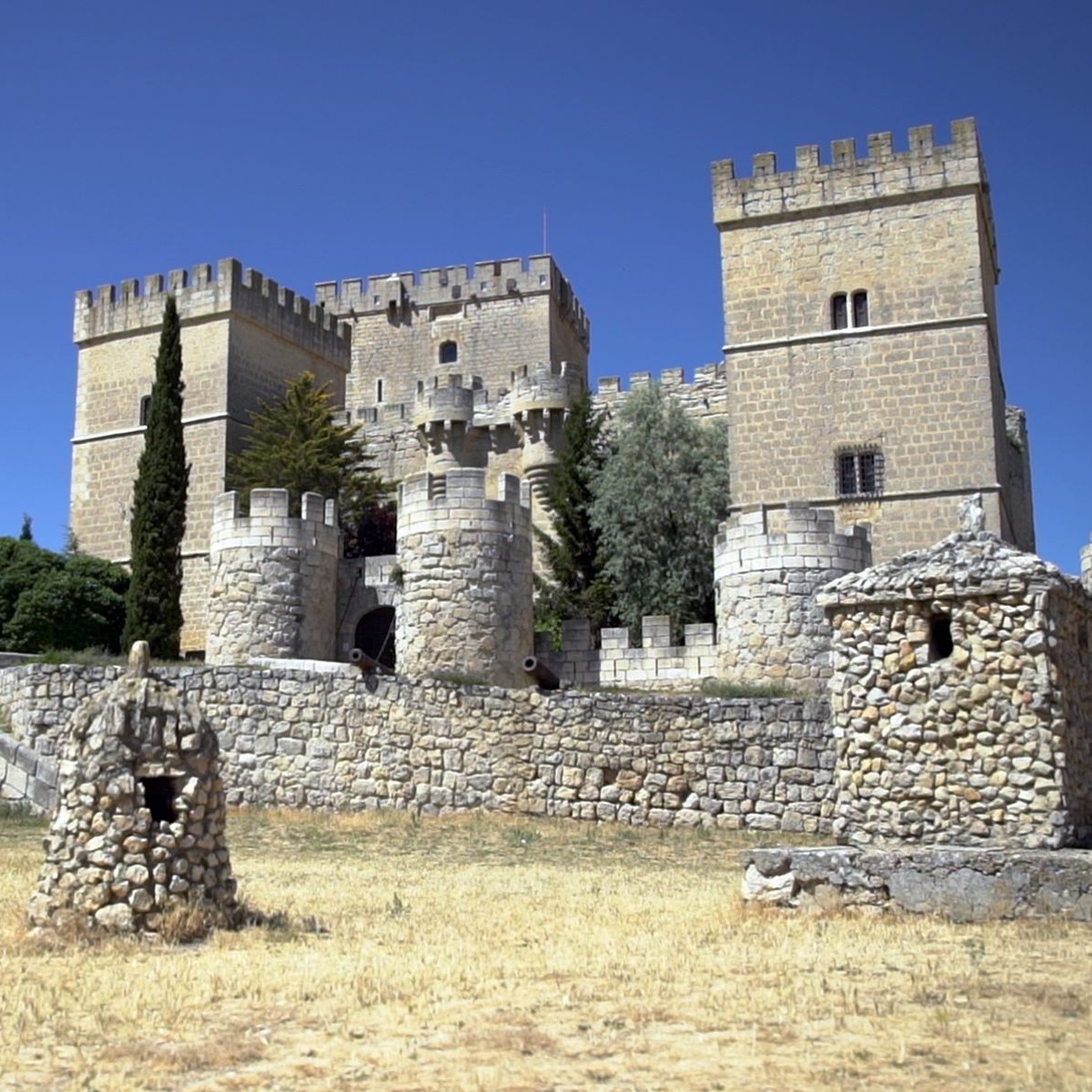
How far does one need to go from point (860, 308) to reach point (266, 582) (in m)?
11.3

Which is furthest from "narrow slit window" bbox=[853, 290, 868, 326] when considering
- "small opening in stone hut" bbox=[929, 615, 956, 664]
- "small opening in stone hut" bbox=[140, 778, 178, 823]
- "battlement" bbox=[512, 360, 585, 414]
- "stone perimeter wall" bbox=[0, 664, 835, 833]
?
"small opening in stone hut" bbox=[140, 778, 178, 823]

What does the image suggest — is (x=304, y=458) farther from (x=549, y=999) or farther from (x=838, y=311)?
(x=549, y=999)

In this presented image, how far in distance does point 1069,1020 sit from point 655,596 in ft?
62.2

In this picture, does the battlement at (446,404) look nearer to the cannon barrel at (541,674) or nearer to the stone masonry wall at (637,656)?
the stone masonry wall at (637,656)

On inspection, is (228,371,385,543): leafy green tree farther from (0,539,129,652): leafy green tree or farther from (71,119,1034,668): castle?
(0,539,129,652): leafy green tree

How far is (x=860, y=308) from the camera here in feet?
79.4

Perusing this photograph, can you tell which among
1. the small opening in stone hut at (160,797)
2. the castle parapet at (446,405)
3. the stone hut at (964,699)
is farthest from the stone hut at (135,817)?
the castle parapet at (446,405)

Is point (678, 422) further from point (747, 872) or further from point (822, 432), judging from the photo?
point (747, 872)

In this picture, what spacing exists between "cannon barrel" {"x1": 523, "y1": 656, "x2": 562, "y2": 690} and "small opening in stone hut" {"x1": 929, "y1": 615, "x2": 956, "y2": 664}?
571 centimetres

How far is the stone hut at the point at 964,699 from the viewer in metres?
9.68

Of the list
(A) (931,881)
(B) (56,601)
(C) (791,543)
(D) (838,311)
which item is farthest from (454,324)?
(A) (931,881)

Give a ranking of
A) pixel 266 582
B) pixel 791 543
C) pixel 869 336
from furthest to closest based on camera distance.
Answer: pixel 869 336, pixel 266 582, pixel 791 543

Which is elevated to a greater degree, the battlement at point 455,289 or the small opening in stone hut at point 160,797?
the battlement at point 455,289

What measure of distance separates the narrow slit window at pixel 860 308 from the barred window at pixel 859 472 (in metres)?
2.27
